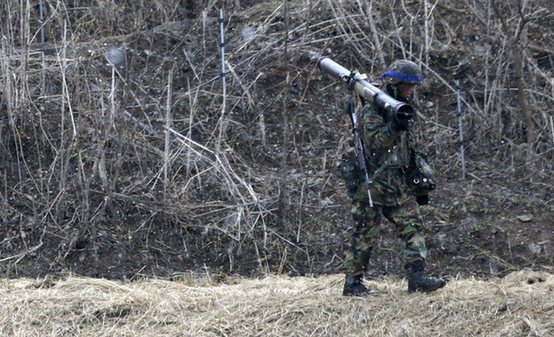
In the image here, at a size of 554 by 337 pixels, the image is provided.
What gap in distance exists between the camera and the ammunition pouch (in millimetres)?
7770

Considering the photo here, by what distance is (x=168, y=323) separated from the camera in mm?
8008

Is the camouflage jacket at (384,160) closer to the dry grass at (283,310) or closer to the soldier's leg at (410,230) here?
the soldier's leg at (410,230)

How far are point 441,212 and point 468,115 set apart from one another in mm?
1580

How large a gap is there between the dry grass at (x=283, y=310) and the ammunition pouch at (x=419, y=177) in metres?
0.73

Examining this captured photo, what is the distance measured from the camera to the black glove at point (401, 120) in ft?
24.2

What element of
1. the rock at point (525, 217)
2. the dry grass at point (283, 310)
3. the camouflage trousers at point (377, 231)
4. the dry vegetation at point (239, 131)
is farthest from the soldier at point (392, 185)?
the rock at point (525, 217)

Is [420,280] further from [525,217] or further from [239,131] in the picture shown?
[239,131]

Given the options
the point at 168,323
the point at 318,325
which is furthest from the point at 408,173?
the point at 168,323

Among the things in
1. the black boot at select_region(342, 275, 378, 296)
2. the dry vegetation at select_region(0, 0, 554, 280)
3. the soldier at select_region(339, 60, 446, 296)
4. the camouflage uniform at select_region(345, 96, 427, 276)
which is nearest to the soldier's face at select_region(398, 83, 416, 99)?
Answer: the soldier at select_region(339, 60, 446, 296)

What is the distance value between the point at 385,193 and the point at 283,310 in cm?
107

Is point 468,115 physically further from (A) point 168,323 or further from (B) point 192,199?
(A) point 168,323

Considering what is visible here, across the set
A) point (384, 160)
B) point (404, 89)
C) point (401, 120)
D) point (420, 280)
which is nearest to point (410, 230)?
point (420, 280)

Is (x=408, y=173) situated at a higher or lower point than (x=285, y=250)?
higher

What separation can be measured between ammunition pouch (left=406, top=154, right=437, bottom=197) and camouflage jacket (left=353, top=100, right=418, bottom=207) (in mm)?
31
